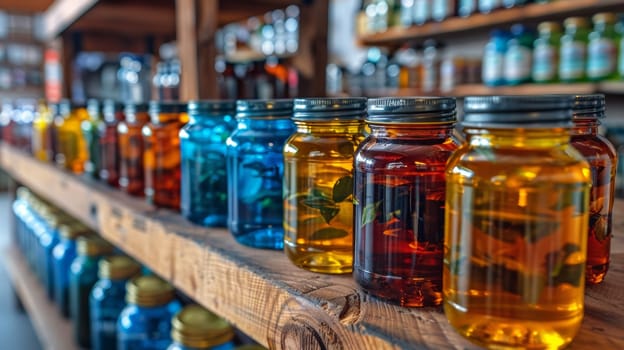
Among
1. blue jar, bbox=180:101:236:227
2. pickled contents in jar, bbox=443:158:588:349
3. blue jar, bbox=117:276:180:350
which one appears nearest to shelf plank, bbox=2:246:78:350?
blue jar, bbox=117:276:180:350

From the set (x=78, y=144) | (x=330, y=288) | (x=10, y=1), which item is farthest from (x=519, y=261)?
(x=10, y=1)

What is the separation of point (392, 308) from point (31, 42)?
23.2 ft

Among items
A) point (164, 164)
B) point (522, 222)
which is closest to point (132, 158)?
point (164, 164)

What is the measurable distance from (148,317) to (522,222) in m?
0.99

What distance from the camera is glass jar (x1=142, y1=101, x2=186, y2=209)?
0.92 metres

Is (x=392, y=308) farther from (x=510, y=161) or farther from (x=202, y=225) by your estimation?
(x=202, y=225)

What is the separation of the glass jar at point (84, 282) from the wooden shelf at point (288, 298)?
0.73 meters

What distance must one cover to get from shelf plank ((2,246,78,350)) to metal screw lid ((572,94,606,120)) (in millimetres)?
1432

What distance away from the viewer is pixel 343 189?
56cm

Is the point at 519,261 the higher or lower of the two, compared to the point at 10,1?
lower

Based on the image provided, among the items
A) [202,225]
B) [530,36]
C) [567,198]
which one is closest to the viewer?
[567,198]

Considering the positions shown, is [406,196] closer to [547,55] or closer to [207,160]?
[207,160]

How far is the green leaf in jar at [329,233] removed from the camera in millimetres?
570

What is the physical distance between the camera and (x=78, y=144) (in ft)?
5.18
